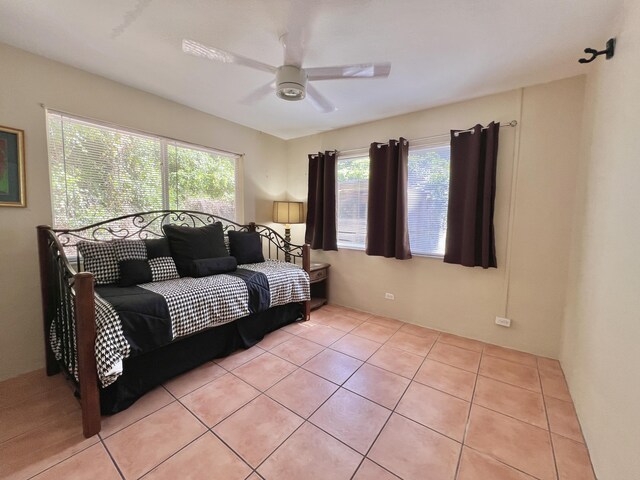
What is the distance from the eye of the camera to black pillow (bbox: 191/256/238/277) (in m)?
2.34

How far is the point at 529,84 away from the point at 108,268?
12.4 feet

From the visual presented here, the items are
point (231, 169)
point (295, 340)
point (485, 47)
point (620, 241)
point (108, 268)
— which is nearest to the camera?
point (620, 241)

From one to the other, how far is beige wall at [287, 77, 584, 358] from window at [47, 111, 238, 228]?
233 cm

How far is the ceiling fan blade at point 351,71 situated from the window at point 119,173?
73.2 inches

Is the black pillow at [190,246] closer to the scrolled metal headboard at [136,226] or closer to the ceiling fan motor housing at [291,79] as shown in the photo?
the scrolled metal headboard at [136,226]

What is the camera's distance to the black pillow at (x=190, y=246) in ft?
7.84

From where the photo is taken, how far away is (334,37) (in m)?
1.69

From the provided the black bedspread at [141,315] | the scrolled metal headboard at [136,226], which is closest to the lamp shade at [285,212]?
the scrolled metal headboard at [136,226]

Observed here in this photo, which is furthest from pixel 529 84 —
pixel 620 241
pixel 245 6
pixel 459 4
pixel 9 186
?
pixel 9 186

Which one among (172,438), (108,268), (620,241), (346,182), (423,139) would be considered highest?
(423,139)

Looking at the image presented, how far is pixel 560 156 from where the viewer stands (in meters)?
2.12

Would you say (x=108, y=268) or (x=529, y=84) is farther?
(x=529, y=84)

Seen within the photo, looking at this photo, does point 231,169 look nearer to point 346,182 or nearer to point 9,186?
point 346,182

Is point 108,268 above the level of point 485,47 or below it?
below
